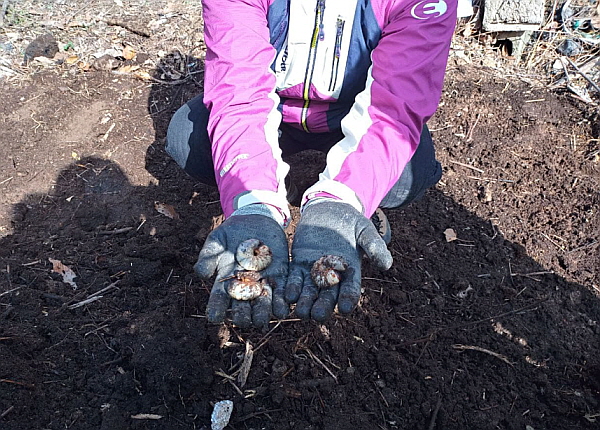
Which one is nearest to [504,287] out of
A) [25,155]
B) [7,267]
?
[7,267]

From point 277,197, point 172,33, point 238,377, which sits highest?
point 277,197

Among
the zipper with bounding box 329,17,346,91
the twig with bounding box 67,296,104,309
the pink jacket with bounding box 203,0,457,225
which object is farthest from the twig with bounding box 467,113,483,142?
the twig with bounding box 67,296,104,309

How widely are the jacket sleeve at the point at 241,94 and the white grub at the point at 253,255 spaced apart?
251mm

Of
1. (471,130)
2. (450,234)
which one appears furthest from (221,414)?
(471,130)

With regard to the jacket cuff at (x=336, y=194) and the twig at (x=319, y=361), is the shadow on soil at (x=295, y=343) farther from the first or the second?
the jacket cuff at (x=336, y=194)

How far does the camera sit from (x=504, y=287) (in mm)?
2088

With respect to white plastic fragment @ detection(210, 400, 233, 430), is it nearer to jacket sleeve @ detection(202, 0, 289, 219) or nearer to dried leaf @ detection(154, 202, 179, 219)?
jacket sleeve @ detection(202, 0, 289, 219)

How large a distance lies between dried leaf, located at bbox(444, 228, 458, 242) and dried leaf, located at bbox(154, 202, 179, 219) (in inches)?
47.6

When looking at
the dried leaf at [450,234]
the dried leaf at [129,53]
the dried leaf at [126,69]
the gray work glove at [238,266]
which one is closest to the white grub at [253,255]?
the gray work glove at [238,266]

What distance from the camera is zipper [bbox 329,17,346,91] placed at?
6.18ft

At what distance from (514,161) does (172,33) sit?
2.35 meters

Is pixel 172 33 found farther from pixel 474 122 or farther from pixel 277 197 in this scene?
pixel 277 197

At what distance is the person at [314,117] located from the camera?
5.03ft

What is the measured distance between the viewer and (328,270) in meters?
1.46
